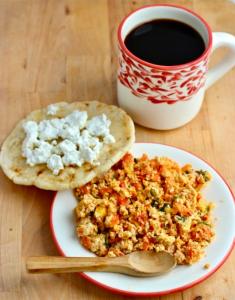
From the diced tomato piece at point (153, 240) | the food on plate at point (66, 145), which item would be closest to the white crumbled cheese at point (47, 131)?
the food on plate at point (66, 145)

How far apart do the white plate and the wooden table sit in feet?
0.14

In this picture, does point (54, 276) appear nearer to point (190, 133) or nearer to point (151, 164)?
point (151, 164)

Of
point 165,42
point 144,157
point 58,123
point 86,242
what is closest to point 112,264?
point 86,242

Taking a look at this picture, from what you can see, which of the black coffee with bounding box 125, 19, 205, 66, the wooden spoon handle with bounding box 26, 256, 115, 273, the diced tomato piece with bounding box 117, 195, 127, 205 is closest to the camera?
the wooden spoon handle with bounding box 26, 256, 115, 273

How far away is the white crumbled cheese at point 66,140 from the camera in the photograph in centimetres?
127

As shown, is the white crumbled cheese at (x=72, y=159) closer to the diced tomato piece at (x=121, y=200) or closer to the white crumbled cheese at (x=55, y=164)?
the white crumbled cheese at (x=55, y=164)

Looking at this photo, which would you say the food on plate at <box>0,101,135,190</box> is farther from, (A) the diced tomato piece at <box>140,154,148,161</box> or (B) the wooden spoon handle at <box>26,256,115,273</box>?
(B) the wooden spoon handle at <box>26,256,115,273</box>

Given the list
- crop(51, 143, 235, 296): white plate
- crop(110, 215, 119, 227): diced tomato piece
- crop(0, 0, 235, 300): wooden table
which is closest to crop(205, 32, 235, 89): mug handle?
crop(0, 0, 235, 300): wooden table

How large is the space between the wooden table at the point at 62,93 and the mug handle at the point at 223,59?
106 mm

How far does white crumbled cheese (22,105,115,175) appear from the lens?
1267mm

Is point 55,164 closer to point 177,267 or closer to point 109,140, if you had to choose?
point 109,140

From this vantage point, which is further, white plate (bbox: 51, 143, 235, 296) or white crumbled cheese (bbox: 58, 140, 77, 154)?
white crumbled cheese (bbox: 58, 140, 77, 154)

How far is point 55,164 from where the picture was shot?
4.14ft

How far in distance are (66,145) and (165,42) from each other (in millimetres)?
348
